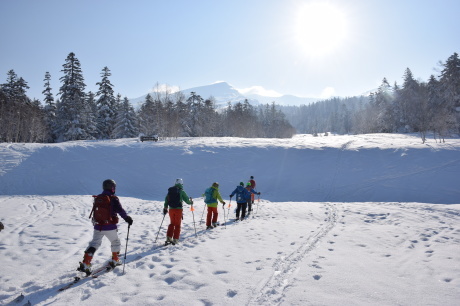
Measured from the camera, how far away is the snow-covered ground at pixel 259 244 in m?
4.76

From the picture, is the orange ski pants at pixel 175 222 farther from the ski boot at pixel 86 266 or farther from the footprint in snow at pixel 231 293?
the footprint in snow at pixel 231 293

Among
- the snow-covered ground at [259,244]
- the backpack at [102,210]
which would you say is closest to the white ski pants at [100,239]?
the backpack at [102,210]

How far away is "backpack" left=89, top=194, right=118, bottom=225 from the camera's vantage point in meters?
5.75

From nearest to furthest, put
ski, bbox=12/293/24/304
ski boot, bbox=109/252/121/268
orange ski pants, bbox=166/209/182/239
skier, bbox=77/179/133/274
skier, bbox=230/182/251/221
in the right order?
ski, bbox=12/293/24/304 < skier, bbox=77/179/133/274 < ski boot, bbox=109/252/121/268 < orange ski pants, bbox=166/209/182/239 < skier, bbox=230/182/251/221

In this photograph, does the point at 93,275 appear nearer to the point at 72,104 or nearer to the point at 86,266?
the point at 86,266

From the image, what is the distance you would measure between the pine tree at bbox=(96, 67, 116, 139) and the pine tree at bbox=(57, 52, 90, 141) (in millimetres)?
3024

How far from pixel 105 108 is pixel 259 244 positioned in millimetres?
48317

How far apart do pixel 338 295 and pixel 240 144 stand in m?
27.4

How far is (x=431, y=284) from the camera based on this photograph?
5090mm

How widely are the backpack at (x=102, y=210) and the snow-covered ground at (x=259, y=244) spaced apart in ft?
3.75

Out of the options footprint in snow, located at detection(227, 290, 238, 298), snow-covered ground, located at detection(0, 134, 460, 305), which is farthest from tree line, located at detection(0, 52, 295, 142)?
footprint in snow, located at detection(227, 290, 238, 298)

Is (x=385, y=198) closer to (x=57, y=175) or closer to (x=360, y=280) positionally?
(x=360, y=280)

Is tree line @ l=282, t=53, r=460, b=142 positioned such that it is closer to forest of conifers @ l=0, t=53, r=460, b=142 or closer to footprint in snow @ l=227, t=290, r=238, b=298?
forest of conifers @ l=0, t=53, r=460, b=142

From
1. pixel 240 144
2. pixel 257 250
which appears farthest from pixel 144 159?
pixel 257 250
